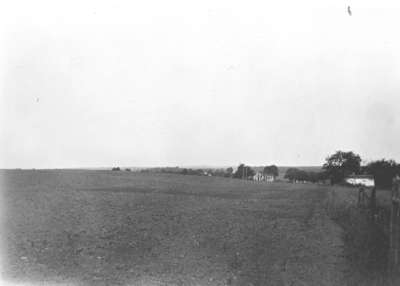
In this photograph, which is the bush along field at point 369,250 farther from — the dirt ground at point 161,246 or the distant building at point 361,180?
the distant building at point 361,180

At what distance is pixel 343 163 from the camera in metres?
123

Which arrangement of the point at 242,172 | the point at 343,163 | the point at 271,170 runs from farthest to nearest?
the point at 271,170
the point at 343,163
the point at 242,172

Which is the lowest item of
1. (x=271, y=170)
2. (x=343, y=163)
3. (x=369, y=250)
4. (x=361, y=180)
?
(x=369, y=250)

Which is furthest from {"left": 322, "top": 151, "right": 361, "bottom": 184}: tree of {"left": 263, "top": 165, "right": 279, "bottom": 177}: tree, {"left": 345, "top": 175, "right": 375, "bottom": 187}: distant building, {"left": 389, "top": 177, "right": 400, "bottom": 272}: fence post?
{"left": 389, "top": 177, "right": 400, "bottom": 272}: fence post

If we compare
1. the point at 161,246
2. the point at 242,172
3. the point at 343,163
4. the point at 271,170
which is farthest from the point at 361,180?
the point at 161,246

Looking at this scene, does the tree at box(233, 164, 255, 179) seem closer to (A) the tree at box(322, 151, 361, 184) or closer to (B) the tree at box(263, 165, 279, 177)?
(A) the tree at box(322, 151, 361, 184)

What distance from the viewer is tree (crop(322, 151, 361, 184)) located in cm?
11932

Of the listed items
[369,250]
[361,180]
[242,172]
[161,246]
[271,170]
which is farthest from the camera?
[271,170]

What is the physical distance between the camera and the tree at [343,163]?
391 feet

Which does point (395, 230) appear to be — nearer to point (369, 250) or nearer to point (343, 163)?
point (369, 250)

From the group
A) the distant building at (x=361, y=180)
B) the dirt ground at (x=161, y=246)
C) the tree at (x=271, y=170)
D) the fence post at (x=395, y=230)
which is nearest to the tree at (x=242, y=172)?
the distant building at (x=361, y=180)

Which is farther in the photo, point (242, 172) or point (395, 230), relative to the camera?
point (242, 172)

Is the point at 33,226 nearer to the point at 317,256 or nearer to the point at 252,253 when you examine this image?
the point at 252,253

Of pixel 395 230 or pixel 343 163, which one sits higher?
pixel 343 163
